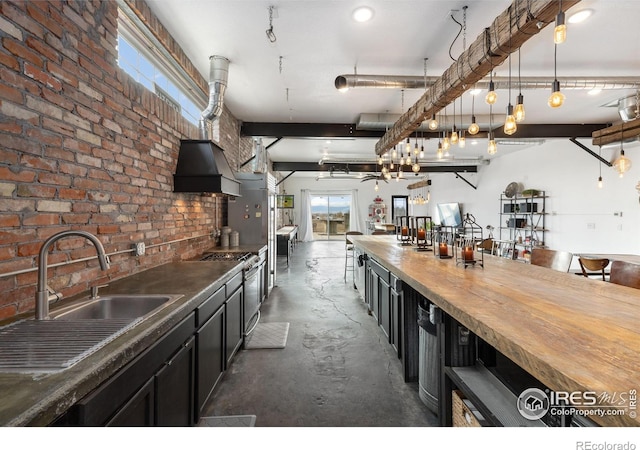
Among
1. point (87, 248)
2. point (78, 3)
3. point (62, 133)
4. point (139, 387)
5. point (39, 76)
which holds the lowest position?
point (139, 387)

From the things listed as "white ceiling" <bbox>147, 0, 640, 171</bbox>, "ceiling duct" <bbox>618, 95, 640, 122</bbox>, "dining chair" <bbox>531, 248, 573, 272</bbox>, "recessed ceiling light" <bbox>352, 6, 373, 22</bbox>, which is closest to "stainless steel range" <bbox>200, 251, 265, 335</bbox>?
"white ceiling" <bbox>147, 0, 640, 171</bbox>

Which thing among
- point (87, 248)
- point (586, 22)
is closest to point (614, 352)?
point (87, 248)

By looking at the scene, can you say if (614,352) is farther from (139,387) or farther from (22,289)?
(22,289)

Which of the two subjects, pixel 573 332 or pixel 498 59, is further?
pixel 498 59

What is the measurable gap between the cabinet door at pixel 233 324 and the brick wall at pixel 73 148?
2.63ft

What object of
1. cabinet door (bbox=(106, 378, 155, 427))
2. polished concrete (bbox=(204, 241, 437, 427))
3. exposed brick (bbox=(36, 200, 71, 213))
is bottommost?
polished concrete (bbox=(204, 241, 437, 427))

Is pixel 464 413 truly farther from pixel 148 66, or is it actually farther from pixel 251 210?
pixel 251 210

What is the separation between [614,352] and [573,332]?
0.50 feet

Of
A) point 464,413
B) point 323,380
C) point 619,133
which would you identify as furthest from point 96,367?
point 619,133

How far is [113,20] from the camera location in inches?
84.3

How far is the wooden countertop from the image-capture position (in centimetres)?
87

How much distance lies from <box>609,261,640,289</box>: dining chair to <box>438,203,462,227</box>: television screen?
9012 mm

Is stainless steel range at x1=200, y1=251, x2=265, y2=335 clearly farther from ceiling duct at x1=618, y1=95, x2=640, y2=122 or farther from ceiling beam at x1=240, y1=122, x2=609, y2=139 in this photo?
ceiling duct at x1=618, y1=95, x2=640, y2=122

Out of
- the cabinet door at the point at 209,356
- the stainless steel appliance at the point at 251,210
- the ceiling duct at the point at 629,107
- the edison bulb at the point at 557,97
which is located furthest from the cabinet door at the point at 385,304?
the ceiling duct at the point at 629,107
